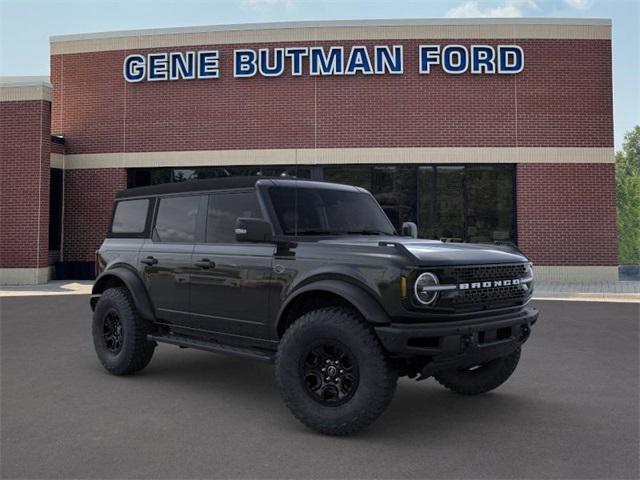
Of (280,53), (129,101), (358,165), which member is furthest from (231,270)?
(129,101)

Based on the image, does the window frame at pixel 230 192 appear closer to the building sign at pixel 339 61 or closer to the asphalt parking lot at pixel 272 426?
the asphalt parking lot at pixel 272 426

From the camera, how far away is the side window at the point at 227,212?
534 cm

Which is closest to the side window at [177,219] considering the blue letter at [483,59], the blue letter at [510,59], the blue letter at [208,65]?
the blue letter at [208,65]

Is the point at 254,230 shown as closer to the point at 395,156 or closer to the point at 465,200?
the point at 395,156

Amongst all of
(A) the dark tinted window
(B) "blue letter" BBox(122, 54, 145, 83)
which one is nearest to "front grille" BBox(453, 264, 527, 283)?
(A) the dark tinted window

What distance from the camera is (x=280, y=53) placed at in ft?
59.4

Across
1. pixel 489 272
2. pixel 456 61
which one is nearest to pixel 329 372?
pixel 489 272

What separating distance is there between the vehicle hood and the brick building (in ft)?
41.5

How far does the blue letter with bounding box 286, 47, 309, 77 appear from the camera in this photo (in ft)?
59.1

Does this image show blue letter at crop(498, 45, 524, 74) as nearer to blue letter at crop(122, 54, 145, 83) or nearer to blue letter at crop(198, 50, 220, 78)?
blue letter at crop(198, 50, 220, 78)

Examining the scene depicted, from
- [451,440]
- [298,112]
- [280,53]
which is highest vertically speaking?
[280,53]

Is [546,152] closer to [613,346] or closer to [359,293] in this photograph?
[613,346]

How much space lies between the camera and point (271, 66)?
18156mm

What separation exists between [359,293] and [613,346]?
218 inches
